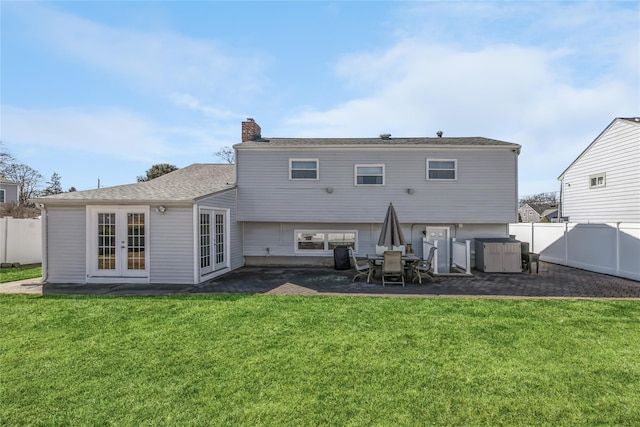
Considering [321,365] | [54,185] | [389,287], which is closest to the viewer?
[321,365]

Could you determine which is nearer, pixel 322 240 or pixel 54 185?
pixel 322 240

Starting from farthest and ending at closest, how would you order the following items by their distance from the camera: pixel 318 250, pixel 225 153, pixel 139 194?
pixel 225 153, pixel 318 250, pixel 139 194

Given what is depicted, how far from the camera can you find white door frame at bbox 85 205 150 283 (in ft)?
33.3

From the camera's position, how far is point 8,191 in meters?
31.6

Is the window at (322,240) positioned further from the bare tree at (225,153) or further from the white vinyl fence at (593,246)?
the bare tree at (225,153)

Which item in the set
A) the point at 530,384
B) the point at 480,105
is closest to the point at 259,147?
the point at 480,105

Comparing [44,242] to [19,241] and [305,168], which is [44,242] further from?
[305,168]

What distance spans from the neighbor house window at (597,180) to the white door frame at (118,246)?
20764 mm

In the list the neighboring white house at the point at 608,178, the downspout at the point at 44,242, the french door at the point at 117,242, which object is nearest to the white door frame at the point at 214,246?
the french door at the point at 117,242

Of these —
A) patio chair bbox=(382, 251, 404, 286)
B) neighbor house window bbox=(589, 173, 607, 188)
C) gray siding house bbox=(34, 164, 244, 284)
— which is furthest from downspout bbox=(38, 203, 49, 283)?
neighbor house window bbox=(589, 173, 607, 188)

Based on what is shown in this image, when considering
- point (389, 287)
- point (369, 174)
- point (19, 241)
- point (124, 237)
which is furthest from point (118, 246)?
point (369, 174)

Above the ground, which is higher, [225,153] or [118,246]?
[225,153]

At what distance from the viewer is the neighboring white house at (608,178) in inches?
562

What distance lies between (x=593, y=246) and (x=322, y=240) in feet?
34.4
